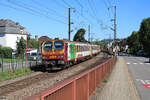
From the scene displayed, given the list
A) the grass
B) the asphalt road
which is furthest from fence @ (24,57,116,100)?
the grass

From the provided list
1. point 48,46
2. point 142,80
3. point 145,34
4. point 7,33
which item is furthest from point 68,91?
point 145,34

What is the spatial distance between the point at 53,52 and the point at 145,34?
2375 inches

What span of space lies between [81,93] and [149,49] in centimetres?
6887

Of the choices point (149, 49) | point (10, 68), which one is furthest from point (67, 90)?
point (149, 49)

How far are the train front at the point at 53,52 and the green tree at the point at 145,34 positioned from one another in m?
57.3

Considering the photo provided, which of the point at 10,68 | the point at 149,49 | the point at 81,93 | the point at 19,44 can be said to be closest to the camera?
the point at 81,93

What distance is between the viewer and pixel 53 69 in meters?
21.9

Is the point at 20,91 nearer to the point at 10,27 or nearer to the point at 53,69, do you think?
the point at 53,69

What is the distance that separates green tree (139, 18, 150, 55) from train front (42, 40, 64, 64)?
188ft

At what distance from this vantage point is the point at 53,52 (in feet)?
65.7

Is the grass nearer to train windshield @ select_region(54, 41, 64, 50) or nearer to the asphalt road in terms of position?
train windshield @ select_region(54, 41, 64, 50)

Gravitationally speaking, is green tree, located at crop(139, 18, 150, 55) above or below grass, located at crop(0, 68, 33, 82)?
above

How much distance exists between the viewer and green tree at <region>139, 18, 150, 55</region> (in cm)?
7178

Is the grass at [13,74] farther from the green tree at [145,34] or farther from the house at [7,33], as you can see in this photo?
the green tree at [145,34]
